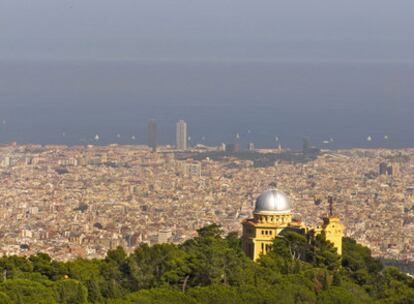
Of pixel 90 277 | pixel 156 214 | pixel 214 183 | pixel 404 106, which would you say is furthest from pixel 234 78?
pixel 90 277

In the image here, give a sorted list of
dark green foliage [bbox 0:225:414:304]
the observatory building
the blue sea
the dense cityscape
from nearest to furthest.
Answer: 1. dark green foliage [bbox 0:225:414:304]
2. the observatory building
3. the dense cityscape
4. the blue sea

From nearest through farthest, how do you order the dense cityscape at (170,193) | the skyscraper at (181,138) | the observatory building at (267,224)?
the observatory building at (267,224) < the dense cityscape at (170,193) < the skyscraper at (181,138)

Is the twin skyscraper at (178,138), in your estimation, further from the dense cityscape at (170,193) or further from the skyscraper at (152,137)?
the dense cityscape at (170,193)

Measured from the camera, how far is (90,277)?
870 inches

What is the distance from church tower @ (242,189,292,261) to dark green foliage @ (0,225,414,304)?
42 cm

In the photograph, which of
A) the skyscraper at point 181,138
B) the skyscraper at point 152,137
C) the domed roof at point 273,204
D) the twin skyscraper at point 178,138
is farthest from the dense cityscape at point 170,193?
the domed roof at point 273,204

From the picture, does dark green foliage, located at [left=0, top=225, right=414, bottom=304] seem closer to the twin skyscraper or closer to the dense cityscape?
the dense cityscape

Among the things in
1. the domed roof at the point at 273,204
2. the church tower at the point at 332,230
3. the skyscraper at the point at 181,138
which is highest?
the skyscraper at the point at 181,138

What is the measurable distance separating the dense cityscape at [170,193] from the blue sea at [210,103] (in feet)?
37.6

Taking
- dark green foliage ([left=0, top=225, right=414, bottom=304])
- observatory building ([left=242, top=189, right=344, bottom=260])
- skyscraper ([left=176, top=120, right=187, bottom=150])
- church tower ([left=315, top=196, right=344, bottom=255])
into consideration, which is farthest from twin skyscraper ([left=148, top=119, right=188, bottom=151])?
dark green foliage ([left=0, top=225, right=414, bottom=304])

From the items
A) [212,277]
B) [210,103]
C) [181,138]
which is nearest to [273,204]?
[212,277]

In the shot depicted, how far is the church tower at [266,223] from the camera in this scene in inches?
1011

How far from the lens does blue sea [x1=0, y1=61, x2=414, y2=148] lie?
3391 inches

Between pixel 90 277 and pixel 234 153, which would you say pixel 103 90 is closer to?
pixel 234 153
